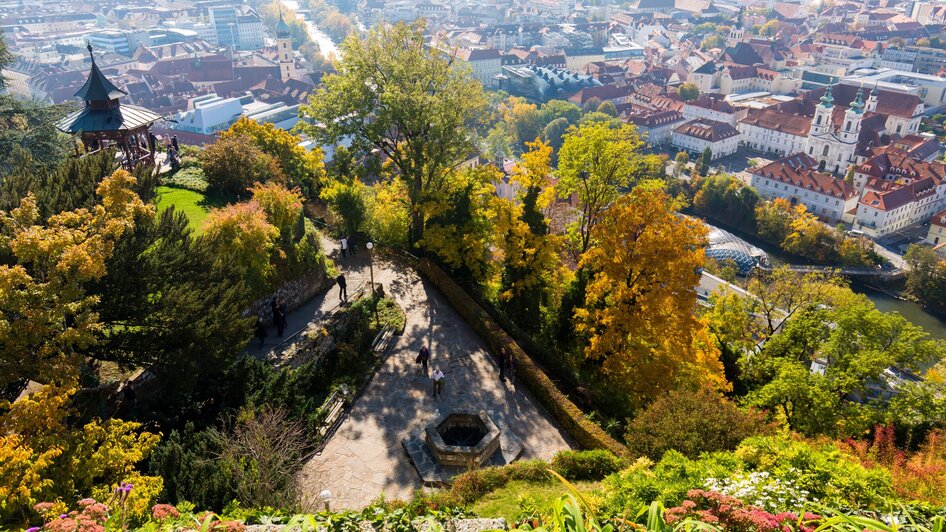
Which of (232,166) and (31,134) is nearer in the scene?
(31,134)

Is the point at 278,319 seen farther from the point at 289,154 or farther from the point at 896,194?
the point at 896,194

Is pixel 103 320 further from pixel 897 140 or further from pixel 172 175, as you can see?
pixel 897 140

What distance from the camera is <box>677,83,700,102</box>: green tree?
445 ft

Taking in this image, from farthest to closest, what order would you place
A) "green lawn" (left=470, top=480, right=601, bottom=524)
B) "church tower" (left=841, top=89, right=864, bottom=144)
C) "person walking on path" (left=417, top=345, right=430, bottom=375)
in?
"church tower" (left=841, top=89, right=864, bottom=144) → "person walking on path" (left=417, top=345, right=430, bottom=375) → "green lawn" (left=470, top=480, right=601, bottom=524)

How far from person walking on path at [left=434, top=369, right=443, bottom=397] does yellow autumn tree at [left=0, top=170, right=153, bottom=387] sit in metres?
9.47

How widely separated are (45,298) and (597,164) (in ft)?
68.7

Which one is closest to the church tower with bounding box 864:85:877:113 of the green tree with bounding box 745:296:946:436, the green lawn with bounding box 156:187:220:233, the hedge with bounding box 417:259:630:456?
the green tree with bounding box 745:296:946:436

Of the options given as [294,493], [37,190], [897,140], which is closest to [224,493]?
[294,493]

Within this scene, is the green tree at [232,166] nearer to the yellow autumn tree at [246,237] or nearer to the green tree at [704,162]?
Answer: the yellow autumn tree at [246,237]

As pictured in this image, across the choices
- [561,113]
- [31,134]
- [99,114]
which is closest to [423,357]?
[99,114]

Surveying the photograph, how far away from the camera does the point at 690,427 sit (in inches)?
580

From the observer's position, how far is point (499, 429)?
17.7m

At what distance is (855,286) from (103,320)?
76.0 m

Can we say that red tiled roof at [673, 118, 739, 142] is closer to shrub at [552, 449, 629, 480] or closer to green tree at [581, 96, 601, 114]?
green tree at [581, 96, 601, 114]
